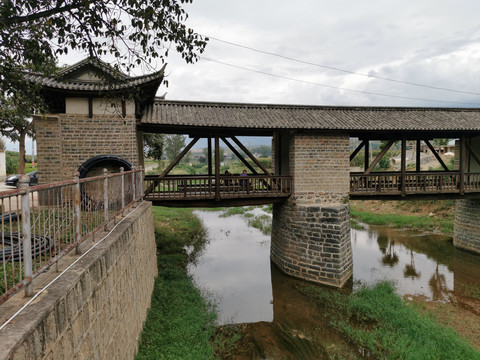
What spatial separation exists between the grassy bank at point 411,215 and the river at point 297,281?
1183mm

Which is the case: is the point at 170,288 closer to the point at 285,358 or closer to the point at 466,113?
the point at 285,358

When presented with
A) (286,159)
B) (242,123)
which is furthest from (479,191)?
(242,123)

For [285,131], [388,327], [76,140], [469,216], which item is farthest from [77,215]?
[469,216]

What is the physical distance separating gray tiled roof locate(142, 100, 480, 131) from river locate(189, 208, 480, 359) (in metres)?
4.74

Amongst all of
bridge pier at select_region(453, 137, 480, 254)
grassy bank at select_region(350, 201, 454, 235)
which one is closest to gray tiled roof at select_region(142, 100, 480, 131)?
bridge pier at select_region(453, 137, 480, 254)

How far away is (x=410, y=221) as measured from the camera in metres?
16.0

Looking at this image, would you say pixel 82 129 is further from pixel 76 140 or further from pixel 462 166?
pixel 462 166

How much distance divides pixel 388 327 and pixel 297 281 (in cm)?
294

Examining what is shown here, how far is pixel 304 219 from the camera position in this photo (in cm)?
898

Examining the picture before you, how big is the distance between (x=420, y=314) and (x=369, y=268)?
3.39 metres

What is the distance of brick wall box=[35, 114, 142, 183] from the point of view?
7.69 m

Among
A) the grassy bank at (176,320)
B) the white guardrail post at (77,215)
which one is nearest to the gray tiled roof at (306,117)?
the grassy bank at (176,320)

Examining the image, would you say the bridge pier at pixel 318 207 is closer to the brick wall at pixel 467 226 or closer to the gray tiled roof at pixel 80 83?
the gray tiled roof at pixel 80 83

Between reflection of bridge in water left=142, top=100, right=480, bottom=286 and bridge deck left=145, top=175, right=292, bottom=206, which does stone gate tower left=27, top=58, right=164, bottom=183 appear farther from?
bridge deck left=145, top=175, right=292, bottom=206
